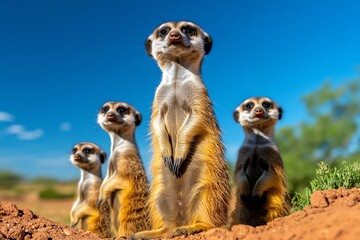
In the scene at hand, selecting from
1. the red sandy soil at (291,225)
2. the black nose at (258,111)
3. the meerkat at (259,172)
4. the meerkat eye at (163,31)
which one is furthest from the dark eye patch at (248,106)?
the red sandy soil at (291,225)

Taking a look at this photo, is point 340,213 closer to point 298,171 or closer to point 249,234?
point 249,234

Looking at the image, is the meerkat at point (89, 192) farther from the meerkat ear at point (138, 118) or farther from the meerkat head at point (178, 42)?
the meerkat head at point (178, 42)

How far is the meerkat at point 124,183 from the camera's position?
593cm

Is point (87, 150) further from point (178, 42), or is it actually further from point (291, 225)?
point (291, 225)

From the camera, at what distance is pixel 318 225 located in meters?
2.84

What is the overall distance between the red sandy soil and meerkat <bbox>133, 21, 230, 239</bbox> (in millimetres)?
569

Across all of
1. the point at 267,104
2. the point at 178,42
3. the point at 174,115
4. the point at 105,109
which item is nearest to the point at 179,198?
the point at 174,115

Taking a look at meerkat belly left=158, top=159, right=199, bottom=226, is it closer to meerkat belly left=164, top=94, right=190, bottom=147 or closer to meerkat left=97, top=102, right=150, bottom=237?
meerkat belly left=164, top=94, right=190, bottom=147

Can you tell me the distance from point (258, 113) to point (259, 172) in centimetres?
78

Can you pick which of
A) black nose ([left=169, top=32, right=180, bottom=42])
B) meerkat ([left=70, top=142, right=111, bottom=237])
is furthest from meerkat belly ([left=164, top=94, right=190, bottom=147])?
meerkat ([left=70, top=142, right=111, bottom=237])

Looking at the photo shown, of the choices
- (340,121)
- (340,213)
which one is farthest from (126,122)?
(340,121)

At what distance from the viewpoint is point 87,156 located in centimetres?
788

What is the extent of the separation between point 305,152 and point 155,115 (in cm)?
1161

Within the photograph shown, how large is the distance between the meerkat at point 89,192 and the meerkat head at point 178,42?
2757mm
